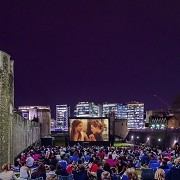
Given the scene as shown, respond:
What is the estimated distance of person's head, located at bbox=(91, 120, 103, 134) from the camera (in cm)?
5165

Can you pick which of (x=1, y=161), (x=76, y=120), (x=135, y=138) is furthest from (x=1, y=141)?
(x=135, y=138)

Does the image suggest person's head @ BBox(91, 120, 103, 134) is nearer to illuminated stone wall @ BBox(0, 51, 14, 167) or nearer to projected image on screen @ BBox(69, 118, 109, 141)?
projected image on screen @ BBox(69, 118, 109, 141)

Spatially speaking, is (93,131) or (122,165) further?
(93,131)

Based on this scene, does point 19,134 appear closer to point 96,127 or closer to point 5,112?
point 5,112

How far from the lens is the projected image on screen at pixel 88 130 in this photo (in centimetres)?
5106

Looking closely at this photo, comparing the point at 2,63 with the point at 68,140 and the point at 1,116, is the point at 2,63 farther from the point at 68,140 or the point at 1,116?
the point at 68,140

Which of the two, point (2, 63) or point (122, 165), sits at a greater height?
point (2, 63)

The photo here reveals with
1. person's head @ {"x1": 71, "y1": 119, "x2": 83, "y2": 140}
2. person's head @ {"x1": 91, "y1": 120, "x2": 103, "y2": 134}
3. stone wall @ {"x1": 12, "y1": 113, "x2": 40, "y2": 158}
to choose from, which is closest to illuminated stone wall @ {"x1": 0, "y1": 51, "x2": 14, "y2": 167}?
stone wall @ {"x1": 12, "y1": 113, "x2": 40, "y2": 158}

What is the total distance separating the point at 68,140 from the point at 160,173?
44943 millimetres

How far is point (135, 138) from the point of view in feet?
245

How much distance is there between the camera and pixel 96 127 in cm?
5203

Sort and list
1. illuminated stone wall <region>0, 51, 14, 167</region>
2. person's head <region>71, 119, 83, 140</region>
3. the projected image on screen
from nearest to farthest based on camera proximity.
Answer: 1. illuminated stone wall <region>0, 51, 14, 167</region>
2. the projected image on screen
3. person's head <region>71, 119, 83, 140</region>

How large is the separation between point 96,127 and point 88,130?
116 cm

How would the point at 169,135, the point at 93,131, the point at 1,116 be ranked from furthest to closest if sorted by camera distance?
the point at 169,135
the point at 93,131
the point at 1,116
